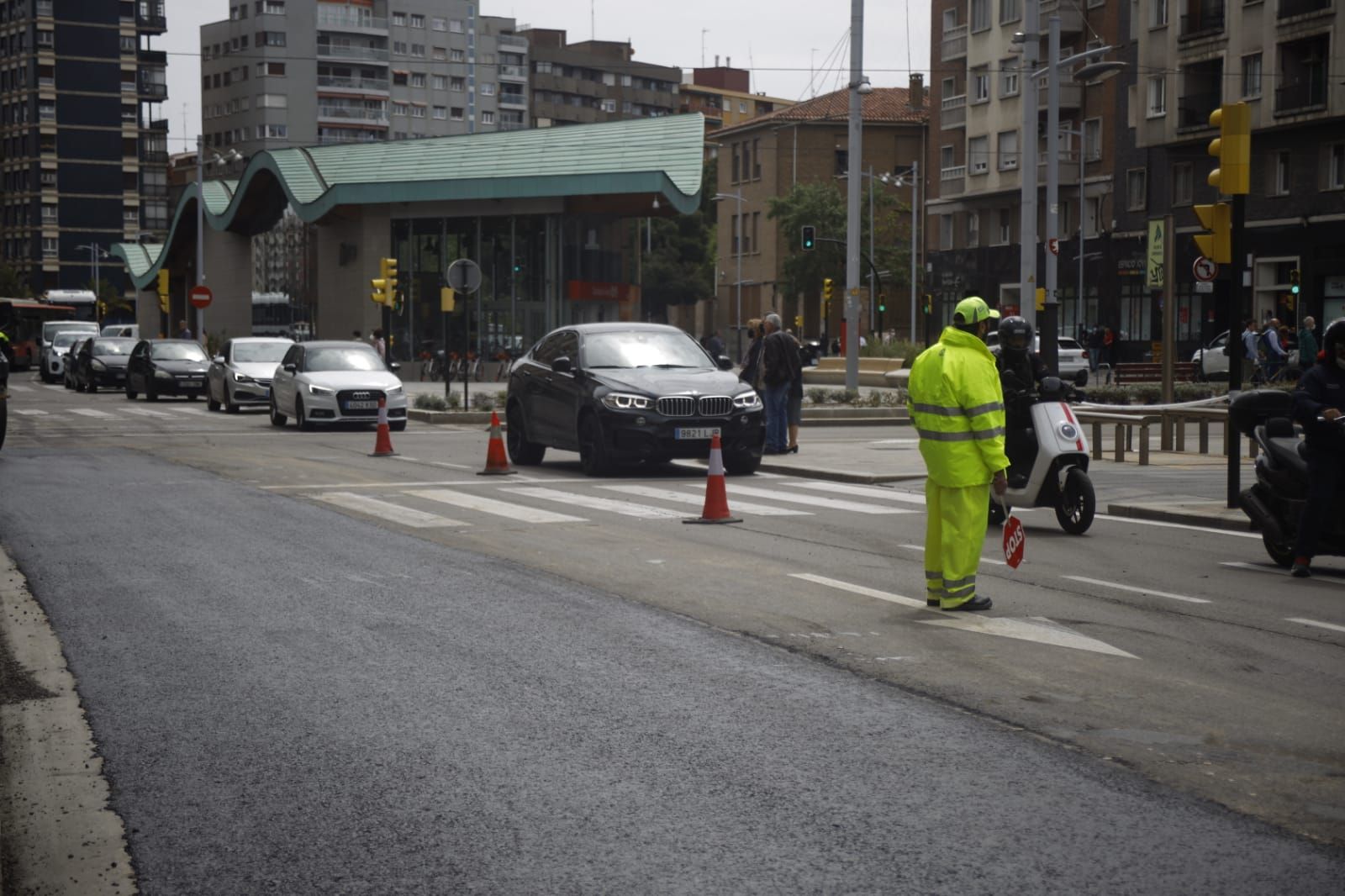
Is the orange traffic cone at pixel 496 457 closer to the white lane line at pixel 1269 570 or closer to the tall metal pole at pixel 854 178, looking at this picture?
the white lane line at pixel 1269 570

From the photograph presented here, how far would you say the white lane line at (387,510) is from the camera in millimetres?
14414

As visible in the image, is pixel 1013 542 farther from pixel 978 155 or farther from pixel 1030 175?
pixel 978 155

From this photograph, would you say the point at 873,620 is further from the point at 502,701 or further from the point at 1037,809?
the point at 1037,809

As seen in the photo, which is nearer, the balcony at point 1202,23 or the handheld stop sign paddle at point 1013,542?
the handheld stop sign paddle at point 1013,542

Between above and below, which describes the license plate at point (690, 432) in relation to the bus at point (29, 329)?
below

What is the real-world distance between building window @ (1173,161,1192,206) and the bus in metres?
46.4

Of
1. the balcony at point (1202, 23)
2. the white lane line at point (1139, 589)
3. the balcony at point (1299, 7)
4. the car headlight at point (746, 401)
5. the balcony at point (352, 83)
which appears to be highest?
the balcony at point (352, 83)

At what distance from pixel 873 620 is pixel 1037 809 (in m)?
3.86

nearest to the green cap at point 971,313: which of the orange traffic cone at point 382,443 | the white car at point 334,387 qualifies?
the orange traffic cone at point 382,443

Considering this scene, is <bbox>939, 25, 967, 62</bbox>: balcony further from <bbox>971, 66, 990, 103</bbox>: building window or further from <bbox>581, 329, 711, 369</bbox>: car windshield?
<bbox>581, 329, 711, 369</bbox>: car windshield

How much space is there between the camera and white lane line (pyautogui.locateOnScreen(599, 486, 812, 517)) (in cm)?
1544

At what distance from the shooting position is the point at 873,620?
30.3ft

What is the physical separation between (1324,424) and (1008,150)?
62831mm

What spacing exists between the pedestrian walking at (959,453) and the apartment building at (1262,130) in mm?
40438
